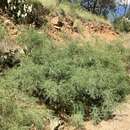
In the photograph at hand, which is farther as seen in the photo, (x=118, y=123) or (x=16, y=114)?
(x=118, y=123)

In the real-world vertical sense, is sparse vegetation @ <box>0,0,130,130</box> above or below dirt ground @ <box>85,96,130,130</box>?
above

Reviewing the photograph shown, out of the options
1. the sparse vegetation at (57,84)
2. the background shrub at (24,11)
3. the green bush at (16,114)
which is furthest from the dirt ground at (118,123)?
the background shrub at (24,11)

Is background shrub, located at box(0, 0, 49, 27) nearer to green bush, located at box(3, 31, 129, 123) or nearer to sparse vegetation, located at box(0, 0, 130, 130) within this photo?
sparse vegetation, located at box(0, 0, 130, 130)

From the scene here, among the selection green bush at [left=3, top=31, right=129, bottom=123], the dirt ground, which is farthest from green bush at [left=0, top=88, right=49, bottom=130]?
the dirt ground

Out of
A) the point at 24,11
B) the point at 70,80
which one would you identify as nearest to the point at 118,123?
the point at 70,80

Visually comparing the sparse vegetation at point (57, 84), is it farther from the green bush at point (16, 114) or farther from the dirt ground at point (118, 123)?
the dirt ground at point (118, 123)

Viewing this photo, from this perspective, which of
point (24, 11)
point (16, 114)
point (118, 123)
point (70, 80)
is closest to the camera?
point (16, 114)

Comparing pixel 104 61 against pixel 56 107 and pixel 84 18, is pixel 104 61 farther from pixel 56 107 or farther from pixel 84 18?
pixel 84 18

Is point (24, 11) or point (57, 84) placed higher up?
point (24, 11)

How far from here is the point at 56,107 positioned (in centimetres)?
1023

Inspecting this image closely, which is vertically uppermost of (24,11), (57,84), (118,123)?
(24,11)

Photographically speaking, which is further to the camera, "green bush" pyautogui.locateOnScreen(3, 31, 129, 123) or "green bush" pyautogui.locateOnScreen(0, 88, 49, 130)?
"green bush" pyautogui.locateOnScreen(3, 31, 129, 123)

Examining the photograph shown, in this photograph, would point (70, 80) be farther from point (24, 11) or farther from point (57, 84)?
point (24, 11)

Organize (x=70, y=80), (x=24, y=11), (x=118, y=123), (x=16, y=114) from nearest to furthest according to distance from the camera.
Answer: (x=16, y=114), (x=118, y=123), (x=70, y=80), (x=24, y=11)
